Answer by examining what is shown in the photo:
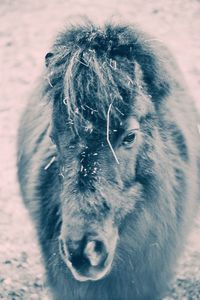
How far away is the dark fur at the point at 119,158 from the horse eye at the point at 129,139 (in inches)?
1.8

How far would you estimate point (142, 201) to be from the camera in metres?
2.95

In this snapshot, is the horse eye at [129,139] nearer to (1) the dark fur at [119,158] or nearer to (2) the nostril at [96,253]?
(1) the dark fur at [119,158]

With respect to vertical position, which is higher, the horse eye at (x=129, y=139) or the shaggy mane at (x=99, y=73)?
the shaggy mane at (x=99, y=73)

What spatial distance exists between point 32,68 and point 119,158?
3.61 meters

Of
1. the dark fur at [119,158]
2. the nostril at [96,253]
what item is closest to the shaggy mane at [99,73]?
the dark fur at [119,158]

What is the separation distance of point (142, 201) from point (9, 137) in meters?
2.58

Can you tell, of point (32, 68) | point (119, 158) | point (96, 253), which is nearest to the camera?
point (96, 253)

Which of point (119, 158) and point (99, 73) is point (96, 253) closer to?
point (119, 158)

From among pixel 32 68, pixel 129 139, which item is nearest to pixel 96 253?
pixel 129 139

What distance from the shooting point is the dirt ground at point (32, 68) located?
3951 millimetres

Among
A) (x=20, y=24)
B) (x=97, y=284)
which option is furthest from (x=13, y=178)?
(x=20, y=24)

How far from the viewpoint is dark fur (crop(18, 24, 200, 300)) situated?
8.52 ft

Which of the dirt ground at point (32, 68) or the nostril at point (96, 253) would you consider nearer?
the nostril at point (96, 253)

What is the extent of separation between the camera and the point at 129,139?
270 centimetres
